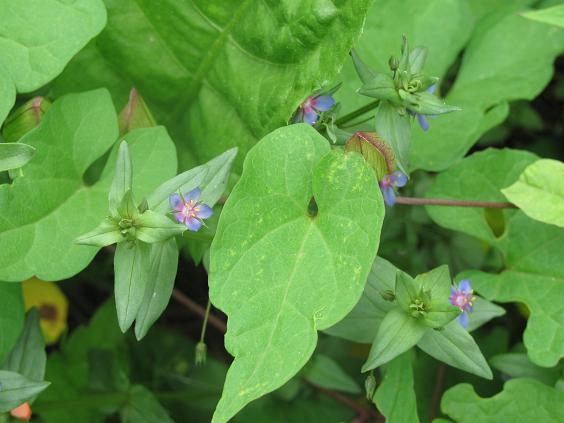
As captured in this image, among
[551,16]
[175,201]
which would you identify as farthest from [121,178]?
[551,16]

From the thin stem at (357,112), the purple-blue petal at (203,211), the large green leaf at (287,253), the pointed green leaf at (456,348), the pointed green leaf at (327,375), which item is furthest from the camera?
the pointed green leaf at (327,375)

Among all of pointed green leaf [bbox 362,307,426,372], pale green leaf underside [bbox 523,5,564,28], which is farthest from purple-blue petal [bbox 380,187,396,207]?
pale green leaf underside [bbox 523,5,564,28]

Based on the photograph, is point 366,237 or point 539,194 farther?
point 539,194

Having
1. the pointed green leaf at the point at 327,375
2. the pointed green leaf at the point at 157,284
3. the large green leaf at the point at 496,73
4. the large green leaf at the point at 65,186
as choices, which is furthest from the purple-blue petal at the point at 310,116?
the pointed green leaf at the point at 327,375

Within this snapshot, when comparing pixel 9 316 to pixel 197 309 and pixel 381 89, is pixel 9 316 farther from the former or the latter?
pixel 381 89

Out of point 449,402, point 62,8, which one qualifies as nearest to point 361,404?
point 449,402

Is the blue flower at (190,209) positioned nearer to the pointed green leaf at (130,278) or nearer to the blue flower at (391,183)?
the pointed green leaf at (130,278)

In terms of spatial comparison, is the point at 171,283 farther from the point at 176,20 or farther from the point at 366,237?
the point at 176,20
